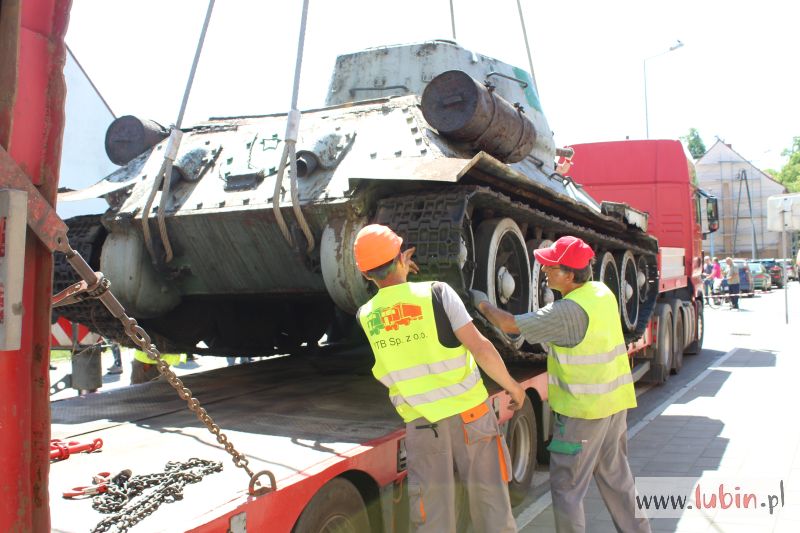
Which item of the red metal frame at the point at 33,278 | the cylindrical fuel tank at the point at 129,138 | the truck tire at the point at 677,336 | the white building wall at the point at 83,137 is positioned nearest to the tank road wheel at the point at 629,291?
the truck tire at the point at 677,336

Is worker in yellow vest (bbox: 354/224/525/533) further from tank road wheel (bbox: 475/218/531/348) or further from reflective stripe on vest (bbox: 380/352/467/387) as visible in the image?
tank road wheel (bbox: 475/218/531/348)

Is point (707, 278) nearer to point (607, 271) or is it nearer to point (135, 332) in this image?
point (607, 271)

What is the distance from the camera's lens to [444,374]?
11.3ft

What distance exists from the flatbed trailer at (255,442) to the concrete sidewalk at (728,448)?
1036mm

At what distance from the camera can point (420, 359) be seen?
345 centimetres

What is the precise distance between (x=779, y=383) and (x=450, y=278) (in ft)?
21.4

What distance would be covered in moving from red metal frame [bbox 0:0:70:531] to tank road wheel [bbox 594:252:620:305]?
21.8 feet

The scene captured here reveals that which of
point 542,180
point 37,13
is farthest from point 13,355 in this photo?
point 542,180

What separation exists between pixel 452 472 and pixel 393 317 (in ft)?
2.31

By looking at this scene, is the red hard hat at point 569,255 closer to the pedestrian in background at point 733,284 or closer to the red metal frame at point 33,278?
the red metal frame at point 33,278

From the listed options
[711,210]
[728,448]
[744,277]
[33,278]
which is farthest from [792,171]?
[33,278]

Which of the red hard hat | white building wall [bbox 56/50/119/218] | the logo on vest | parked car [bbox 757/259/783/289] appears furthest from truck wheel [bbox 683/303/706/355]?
parked car [bbox 757/259/783/289]

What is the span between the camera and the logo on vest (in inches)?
135

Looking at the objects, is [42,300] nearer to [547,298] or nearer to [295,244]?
[295,244]
